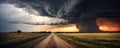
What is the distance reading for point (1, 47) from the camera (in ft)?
103

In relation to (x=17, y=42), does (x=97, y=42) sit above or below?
below

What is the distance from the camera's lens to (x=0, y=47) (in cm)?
3131

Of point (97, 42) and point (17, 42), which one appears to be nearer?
point (17, 42)

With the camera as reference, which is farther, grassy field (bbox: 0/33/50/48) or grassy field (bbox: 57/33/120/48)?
grassy field (bbox: 57/33/120/48)

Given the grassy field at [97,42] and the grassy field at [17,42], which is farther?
the grassy field at [97,42]

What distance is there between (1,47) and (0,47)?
19 cm
